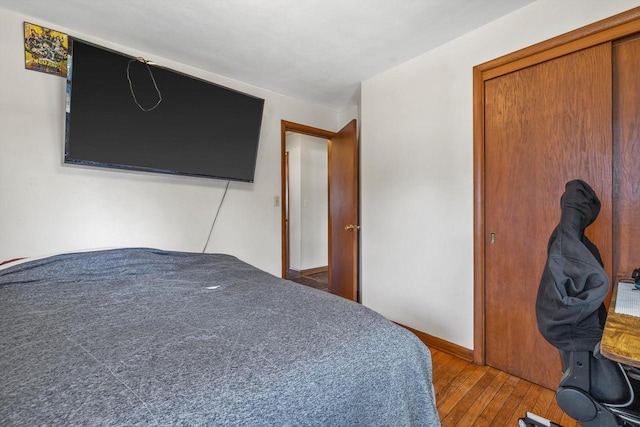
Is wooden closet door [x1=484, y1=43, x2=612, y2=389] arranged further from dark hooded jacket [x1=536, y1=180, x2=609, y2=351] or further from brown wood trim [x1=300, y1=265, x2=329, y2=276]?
brown wood trim [x1=300, y1=265, x2=329, y2=276]

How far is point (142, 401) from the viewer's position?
1.91 feet

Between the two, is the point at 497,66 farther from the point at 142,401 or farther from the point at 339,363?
the point at 142,401

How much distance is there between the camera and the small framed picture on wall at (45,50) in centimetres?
188

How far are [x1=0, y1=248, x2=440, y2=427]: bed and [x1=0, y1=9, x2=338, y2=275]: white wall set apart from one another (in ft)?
2.12

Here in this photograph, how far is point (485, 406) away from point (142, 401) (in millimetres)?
1802

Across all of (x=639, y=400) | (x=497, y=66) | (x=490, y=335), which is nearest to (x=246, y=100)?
(x=497, y=66)

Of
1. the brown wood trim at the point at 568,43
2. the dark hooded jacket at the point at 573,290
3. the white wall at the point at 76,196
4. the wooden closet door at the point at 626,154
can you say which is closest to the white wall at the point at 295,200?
the white wall at the point at 76,196

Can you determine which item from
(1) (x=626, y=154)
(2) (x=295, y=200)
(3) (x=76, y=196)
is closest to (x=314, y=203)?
(2) (x=295, y=200)

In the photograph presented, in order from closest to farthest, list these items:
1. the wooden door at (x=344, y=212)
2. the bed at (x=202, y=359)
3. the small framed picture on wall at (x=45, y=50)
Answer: the bed at (x=202, y=359) < the small framed picture on wall at (x=45, y=50) < the wooden door at (x=344, y=212)

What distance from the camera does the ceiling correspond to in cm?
178

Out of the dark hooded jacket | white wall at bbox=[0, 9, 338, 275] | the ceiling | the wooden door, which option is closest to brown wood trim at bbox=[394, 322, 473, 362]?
the wooden door

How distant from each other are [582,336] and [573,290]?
6.0 inches

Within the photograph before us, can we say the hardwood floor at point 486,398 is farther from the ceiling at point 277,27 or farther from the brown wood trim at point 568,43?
the ceiling at point 277,27

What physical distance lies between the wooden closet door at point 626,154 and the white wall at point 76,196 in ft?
8.78
